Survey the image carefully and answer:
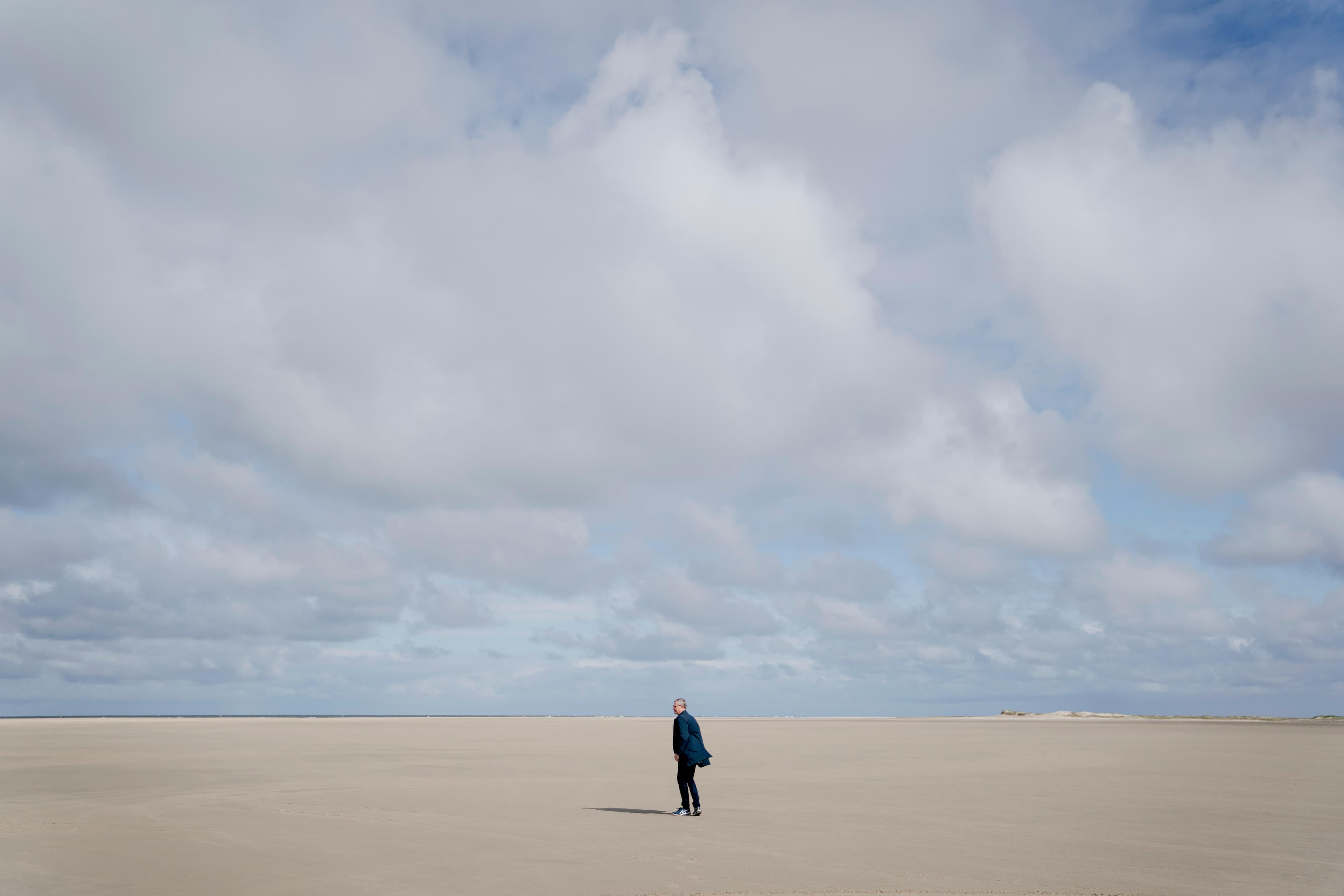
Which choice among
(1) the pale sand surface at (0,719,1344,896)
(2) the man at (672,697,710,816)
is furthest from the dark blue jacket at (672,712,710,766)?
(1) the pale sand surface at (0,719,1344,896)

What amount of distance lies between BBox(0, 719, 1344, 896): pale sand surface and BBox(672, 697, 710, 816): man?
27.6 inches

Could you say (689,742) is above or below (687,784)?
above

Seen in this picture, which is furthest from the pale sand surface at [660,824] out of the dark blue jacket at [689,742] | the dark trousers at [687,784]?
the dark blue jacket at [689,742]

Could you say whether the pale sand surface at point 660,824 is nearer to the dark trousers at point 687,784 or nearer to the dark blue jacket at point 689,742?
the dark trousers at point 687,784

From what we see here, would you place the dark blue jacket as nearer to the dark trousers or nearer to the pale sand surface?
the dark trousers

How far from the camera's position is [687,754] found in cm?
1862

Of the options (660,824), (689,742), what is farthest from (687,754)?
(660,824)

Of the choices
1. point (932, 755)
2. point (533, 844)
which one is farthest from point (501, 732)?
point (533, 844)

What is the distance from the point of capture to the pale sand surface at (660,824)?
39.3 ft

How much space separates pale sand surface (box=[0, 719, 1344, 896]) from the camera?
1198cm

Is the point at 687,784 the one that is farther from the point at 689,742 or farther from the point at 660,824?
the point at 660,824

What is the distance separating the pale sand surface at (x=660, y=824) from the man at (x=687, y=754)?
700 millimetres

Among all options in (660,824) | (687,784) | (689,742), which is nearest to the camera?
(660,824)

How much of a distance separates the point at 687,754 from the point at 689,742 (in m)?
0.23
